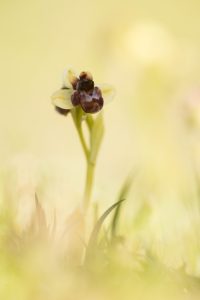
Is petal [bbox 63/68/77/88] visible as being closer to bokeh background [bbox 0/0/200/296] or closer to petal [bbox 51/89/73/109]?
petal [bbox 51/89/73/109]

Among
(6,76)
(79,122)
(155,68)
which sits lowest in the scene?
(6,76)

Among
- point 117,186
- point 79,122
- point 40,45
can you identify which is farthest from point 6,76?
point 79,122

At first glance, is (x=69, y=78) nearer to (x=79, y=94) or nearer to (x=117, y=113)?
(x=79, y=94)

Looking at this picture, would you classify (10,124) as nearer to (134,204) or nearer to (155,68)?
(155,68)

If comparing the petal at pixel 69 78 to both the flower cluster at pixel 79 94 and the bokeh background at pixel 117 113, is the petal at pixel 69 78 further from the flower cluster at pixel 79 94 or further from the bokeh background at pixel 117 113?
the bokeh background at pixel 117 113

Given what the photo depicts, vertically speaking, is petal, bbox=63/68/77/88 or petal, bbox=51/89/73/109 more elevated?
petal, bbox=63/68/77/88

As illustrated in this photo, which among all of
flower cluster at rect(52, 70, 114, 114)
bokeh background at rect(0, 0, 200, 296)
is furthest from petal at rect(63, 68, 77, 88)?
bokeh background at rect(0, 0, 200, 296)
